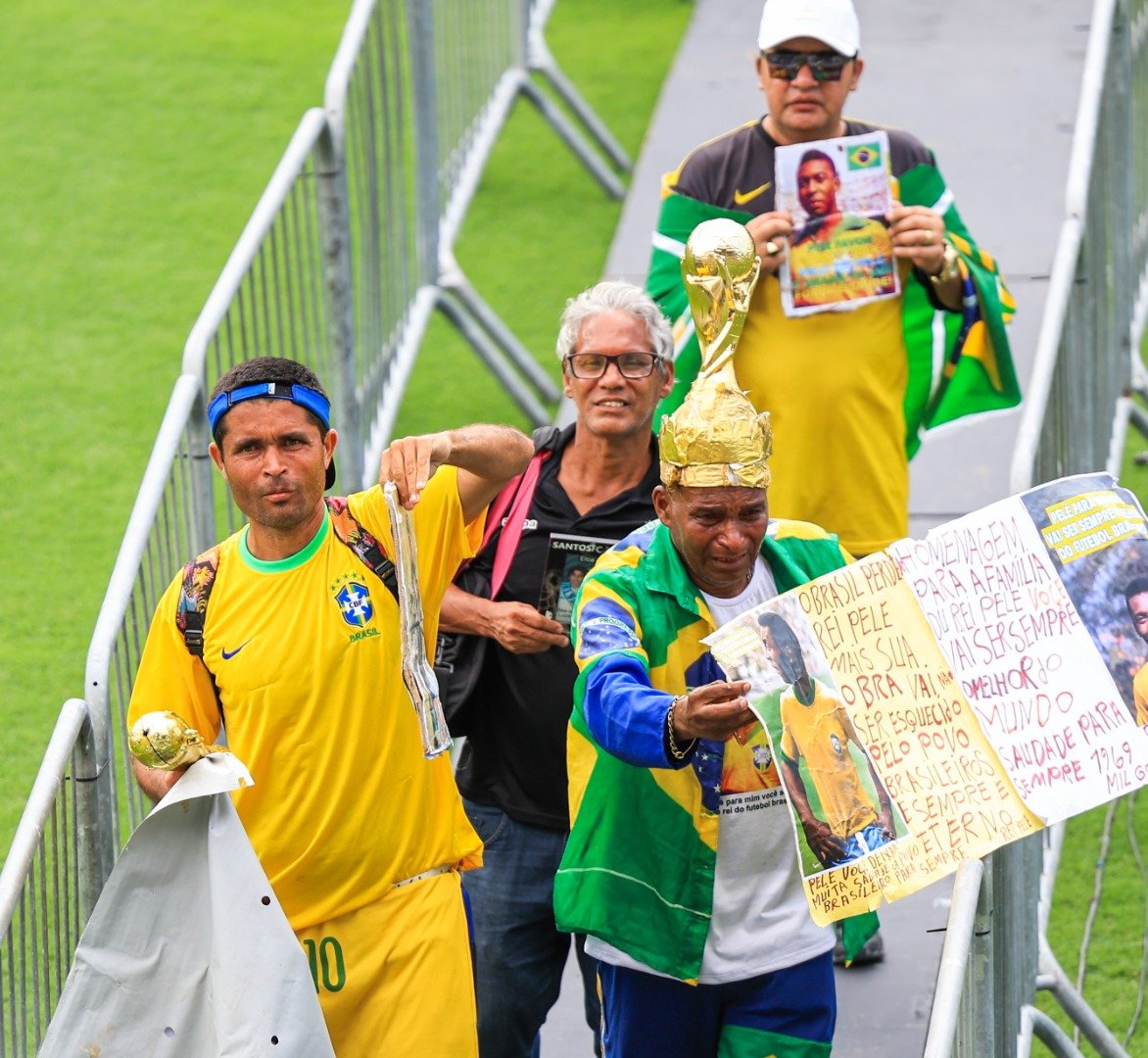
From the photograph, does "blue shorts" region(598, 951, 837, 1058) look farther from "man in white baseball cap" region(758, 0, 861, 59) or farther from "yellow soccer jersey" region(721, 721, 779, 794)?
"man in white baseball cap" region(758, 0, 861, 59)

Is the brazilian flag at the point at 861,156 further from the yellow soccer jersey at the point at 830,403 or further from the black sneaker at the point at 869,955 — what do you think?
the black sneaker at the point at 869,955

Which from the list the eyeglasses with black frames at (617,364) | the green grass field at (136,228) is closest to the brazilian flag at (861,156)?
the eyeglasses with black frames at (617,364)

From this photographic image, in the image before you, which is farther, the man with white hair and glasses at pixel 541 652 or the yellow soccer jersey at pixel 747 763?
the man with white hair and glasses at pixel 541 652

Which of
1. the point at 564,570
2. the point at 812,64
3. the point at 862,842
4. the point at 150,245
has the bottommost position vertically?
the point at 862,842

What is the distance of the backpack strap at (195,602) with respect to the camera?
4.39 m

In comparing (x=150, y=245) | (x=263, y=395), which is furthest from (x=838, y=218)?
(x=150, y=245)

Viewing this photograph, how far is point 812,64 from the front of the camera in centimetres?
564

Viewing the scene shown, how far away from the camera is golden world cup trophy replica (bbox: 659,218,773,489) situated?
162 inches

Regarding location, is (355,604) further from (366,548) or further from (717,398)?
(717,398)

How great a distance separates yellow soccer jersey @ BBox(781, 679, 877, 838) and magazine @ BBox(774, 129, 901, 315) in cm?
185

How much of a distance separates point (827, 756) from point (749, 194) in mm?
2139

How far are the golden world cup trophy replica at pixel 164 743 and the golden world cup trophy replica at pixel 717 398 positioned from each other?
1.02 metres

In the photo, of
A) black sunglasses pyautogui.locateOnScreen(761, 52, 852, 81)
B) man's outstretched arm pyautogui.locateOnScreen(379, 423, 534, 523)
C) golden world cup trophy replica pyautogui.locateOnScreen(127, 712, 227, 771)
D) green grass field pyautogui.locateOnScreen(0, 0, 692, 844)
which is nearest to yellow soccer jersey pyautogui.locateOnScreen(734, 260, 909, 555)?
black sunglasses pyautogui.locateOnScreen(761, 52, 852, 81)

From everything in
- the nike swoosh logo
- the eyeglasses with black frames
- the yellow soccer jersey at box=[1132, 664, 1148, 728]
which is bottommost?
the yellow soccer jersey at box=[1132, 664, 1148, 728]
